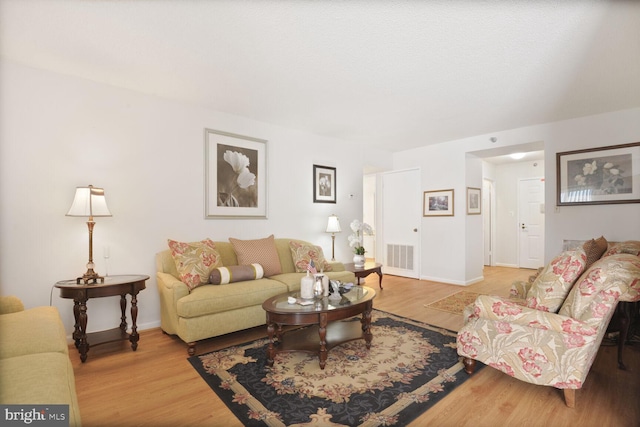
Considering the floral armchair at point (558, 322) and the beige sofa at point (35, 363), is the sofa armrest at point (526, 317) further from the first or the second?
the beige sofa at point (35, 363)

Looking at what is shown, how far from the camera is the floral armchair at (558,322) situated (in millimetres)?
1826

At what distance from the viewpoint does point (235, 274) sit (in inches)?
129

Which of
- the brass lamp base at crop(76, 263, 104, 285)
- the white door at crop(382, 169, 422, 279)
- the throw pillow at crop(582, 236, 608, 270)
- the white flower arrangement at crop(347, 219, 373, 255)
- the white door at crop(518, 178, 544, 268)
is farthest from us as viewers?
the white door at crop(518, 178, 544, 268)

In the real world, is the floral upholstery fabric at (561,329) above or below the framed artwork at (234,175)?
below

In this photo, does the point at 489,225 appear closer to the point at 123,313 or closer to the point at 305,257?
the point at 305,257

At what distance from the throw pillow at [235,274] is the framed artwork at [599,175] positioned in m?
4.29

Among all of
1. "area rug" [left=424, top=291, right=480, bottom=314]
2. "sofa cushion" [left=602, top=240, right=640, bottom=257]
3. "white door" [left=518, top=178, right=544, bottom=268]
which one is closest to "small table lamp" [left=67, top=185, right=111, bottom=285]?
"area rug" [left=424, top=291, right=480, bottom=314]

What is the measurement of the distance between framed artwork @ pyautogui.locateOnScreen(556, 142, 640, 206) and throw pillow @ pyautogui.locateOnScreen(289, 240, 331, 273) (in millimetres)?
3481

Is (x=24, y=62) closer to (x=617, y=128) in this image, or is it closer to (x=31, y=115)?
(x=31, y=115)

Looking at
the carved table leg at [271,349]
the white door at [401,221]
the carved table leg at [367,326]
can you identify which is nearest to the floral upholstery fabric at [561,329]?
the carved table leg at [367,326]

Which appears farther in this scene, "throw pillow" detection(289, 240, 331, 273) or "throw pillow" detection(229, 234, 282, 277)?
"throw pillow" detection(289, 240, 331, 273)

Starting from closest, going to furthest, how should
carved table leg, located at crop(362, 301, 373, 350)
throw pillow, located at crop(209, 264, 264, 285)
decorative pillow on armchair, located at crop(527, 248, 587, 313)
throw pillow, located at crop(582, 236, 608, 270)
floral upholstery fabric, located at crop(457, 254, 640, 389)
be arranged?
floral upholstery fabric, located at crop(457, 254, 640, 389)
decorative pillow on armchair, located at crop(527, 248, 587, 313)
carved table leg, located at crop(362, 301, 373, 350)
throw pillow, located at crop(582, 236, 608, 270)
throw pillow, located at crop(209, 264, 264, 285)

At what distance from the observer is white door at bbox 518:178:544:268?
6.88 metres

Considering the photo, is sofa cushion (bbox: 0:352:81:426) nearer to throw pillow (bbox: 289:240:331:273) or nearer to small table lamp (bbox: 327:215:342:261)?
throw pillow (bbox: 289:240:331:273)
